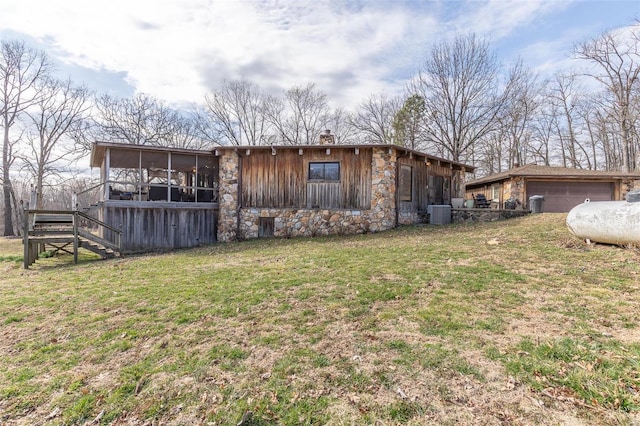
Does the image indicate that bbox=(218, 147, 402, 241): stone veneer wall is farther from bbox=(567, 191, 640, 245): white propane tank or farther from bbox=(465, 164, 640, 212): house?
bbox=(465, 164, 640, 212): house

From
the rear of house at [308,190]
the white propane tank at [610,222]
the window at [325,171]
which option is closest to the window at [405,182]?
the rear of house at [308,190]

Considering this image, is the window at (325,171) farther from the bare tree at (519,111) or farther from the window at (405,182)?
the bare tree at (519,111)

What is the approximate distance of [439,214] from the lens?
12664 millimetres

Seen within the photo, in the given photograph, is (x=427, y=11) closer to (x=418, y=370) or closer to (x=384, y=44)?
(x=384, y=44)

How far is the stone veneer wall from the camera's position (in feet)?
36.9

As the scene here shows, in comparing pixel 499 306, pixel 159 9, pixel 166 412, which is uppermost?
pixel 159 9

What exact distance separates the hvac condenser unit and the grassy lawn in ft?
22.8

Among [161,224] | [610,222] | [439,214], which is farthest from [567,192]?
[161,224]

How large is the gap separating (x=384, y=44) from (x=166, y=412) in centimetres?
1624

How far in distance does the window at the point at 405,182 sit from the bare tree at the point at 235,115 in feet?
60.7

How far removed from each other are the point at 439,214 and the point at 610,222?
6768 mm

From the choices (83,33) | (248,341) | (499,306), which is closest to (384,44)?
(83,33)

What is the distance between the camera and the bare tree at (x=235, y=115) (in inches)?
1073

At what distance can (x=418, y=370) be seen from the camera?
2.42m
